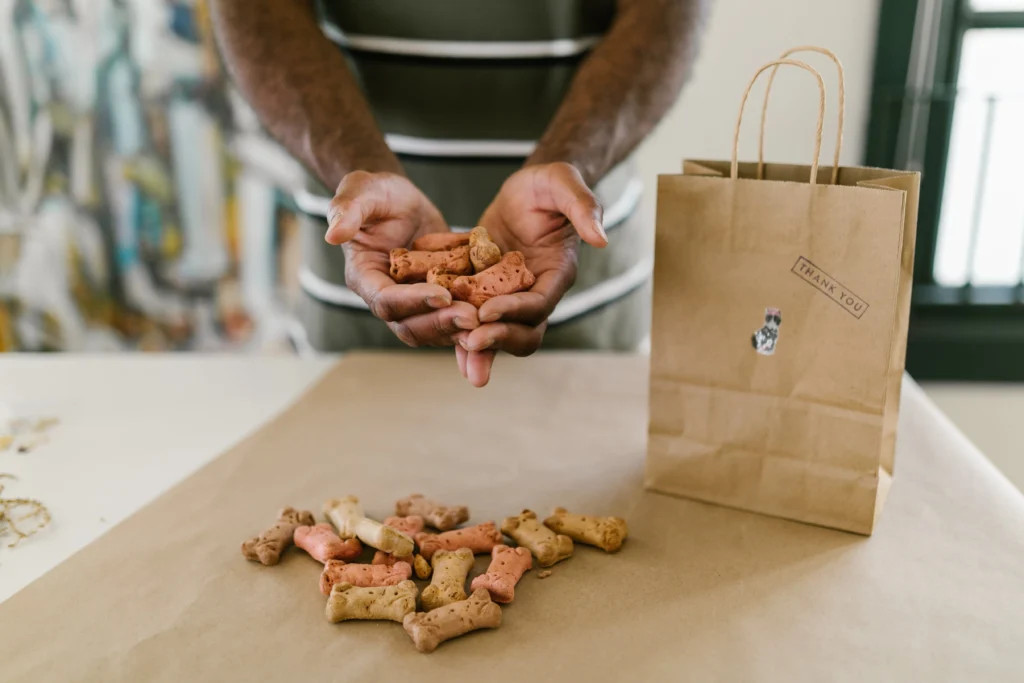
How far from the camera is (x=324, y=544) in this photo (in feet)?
2.83

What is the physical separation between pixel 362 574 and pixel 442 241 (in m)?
0.36

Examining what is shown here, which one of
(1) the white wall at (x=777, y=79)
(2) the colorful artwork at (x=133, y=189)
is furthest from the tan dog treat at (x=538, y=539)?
(2) the colorful artwork at (x=133, y=189)

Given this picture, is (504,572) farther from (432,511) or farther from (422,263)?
(422,263)

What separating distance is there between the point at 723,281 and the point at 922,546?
12.7 inches

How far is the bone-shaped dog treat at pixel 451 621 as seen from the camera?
0.74 metres

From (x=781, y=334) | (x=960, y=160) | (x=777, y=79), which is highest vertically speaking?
(x=777, y=79)

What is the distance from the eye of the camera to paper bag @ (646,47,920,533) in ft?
2.85

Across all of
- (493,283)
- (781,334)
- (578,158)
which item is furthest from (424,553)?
(578,158)

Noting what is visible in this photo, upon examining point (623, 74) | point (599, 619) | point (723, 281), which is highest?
point (623, 74)

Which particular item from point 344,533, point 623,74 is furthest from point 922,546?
point 623,74

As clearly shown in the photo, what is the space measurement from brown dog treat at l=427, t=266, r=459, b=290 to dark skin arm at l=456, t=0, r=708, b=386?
0.24 feet

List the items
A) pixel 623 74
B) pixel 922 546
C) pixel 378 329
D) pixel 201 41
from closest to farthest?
1. pixel 922 546
2. pixel 623 74
3. pixel 378 329
4. pixel 201 41

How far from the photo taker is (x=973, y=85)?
2.11 meters

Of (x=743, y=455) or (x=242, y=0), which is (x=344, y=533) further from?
(x=242, y=0)
